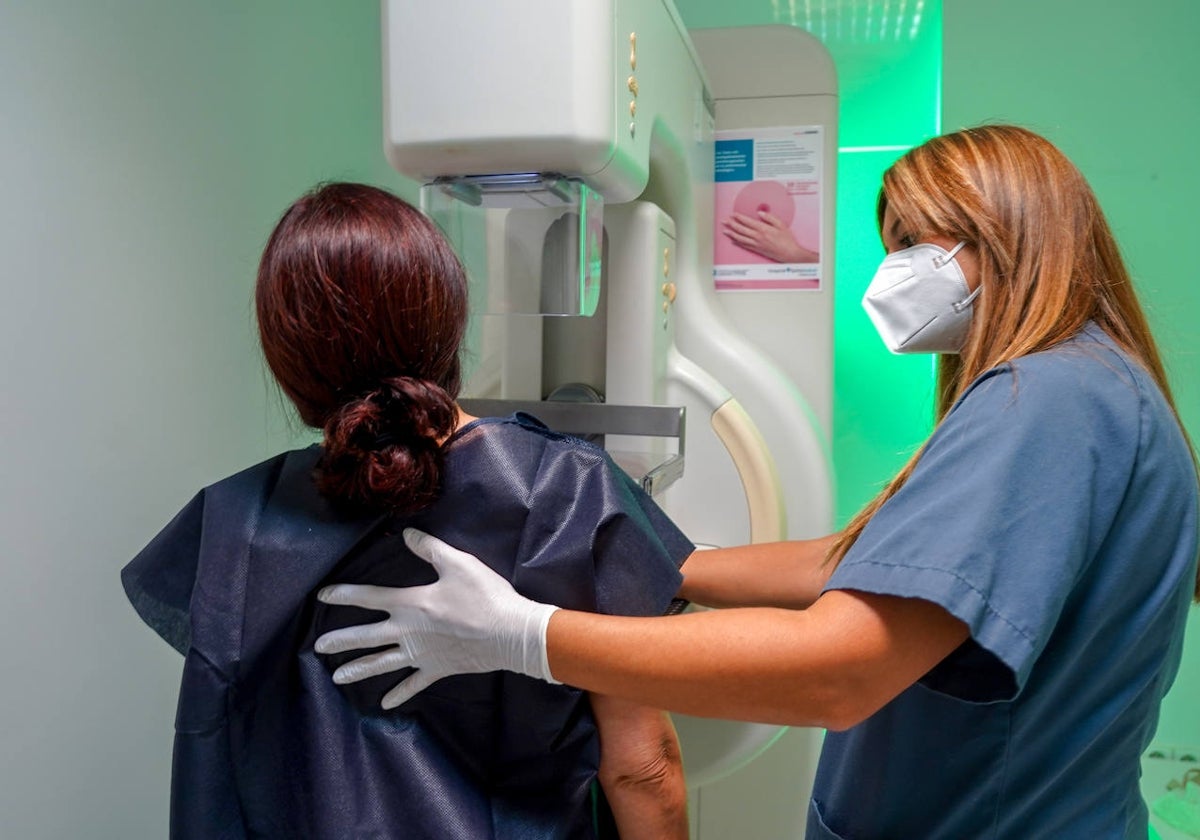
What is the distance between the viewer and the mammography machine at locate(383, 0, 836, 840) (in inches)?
42.6

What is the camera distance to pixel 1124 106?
2.06m

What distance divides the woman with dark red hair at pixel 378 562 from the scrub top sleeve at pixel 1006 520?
29cm

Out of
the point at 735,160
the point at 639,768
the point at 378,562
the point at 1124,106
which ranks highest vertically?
the point at 1124,106

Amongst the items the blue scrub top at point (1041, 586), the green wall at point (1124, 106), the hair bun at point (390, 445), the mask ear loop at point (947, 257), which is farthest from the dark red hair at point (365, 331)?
the green wall at point (1124, 106)

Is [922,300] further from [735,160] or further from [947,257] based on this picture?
[735,160]

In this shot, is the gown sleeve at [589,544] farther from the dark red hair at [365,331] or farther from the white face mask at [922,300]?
the white face mask at [922,300]

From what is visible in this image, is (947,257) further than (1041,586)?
Yes

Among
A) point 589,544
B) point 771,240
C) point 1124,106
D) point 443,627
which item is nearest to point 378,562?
point 443,627

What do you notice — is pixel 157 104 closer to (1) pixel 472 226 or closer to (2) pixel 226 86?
(2) pixel 226 86

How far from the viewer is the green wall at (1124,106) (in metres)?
2.04

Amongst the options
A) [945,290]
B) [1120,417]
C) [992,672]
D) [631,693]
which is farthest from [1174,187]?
[631,693]

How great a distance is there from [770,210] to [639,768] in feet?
3.78

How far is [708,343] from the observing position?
1701 millimetres

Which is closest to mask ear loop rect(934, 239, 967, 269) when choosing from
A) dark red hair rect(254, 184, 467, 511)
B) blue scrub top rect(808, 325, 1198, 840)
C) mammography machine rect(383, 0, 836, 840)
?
blue scrub top rect(808, 325, 1198, 840)
